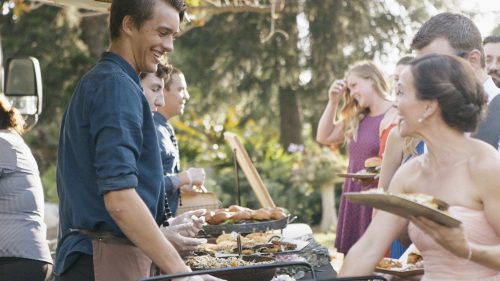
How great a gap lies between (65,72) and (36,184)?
12.4m

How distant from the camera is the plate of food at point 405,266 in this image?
3.36 m

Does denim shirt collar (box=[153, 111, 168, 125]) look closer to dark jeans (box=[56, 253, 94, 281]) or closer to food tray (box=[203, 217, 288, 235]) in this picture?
food tray (box=[203, 217, 288, 235])

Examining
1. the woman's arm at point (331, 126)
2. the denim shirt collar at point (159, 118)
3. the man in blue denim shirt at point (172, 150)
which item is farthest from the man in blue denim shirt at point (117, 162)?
the woman's arm at point (331, 126)

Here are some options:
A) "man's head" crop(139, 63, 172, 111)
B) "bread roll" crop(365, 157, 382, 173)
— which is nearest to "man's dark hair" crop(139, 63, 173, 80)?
"man's head" crop(139, 63, 172, 111)

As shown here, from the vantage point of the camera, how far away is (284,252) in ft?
14.3

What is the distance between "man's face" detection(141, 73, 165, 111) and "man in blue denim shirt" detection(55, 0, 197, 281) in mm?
1645

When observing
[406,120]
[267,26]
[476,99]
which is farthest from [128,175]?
[267,26]

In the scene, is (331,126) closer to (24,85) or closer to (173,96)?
(173,96)

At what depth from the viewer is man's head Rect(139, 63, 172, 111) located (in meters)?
4.83

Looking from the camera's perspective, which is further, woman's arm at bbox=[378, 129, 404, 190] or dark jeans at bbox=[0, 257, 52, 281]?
dark jeans at bbox=[0, 257, 52, 281]

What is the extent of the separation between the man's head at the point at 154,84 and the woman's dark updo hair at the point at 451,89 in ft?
7.04

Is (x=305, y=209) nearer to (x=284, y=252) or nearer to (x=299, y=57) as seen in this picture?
(x=299, y=57)

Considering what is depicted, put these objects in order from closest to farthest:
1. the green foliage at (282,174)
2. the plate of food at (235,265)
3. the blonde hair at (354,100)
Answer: the plate of food at (235,265) < the blonde hair at (354,100) < the green foliage at (282,174)

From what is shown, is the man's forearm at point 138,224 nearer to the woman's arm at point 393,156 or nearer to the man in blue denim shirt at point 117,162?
the man in blue denim shirt at point 117,162
